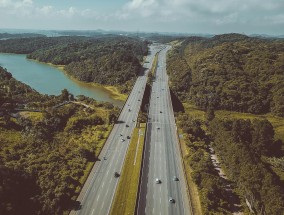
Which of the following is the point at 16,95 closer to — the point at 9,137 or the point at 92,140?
the point at 9,137

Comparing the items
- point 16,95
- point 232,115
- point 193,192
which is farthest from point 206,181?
point 16,95

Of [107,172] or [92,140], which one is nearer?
[107,172]

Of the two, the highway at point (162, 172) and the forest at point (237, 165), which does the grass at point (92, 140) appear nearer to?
the highway at point (162, 172)

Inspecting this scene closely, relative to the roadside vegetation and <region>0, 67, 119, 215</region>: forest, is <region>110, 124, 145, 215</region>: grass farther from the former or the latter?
the roadside vegetation

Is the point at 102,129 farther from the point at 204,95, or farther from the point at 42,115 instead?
the point at 204,95

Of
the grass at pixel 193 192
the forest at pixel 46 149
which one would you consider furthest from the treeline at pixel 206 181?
the forest at pixel 46 149

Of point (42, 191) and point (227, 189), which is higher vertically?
point (42, 191)

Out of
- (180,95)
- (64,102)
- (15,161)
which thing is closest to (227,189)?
(15,161)

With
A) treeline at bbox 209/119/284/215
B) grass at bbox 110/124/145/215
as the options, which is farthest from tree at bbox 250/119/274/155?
grass at bbox 110/124/145/215
